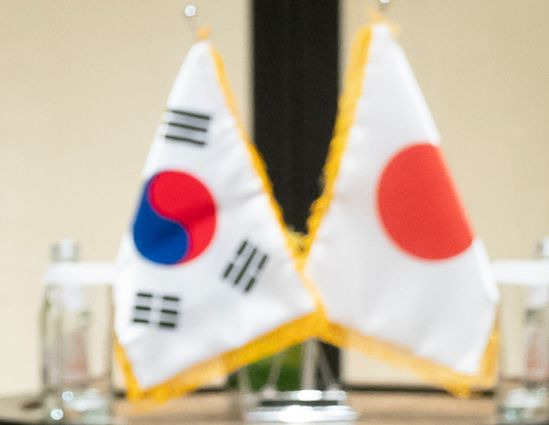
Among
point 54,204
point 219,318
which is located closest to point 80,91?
point 54,204

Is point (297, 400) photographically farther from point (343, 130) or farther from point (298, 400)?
point (343, 130)

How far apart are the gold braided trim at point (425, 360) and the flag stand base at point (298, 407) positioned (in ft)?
0.22

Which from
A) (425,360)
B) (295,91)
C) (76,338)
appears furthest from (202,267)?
(295,91)

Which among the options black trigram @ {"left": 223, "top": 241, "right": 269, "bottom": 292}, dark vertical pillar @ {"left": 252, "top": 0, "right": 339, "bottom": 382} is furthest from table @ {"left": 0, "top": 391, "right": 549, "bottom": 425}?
dark vertical pillar @ {"left": 252, "top": 0, "right": 339, "bottom": 382}

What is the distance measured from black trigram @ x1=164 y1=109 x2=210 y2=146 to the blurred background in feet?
3.05

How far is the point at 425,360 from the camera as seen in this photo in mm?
1233

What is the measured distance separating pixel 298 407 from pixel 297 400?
0.01 meters

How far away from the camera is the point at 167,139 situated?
1.26 m

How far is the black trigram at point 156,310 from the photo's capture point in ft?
4.00

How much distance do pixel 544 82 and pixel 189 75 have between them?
1.16 meters

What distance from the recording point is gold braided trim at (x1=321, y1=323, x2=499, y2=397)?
1228mm

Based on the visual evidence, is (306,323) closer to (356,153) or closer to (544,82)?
(356,153)

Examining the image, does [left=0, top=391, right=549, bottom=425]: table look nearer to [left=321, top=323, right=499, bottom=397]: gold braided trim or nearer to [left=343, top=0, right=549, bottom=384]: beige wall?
[left=321, top=323, right=499, bottom=397]: gold braided trim

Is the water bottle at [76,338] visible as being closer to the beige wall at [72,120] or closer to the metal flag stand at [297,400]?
the metal flag stand at [297,400]
